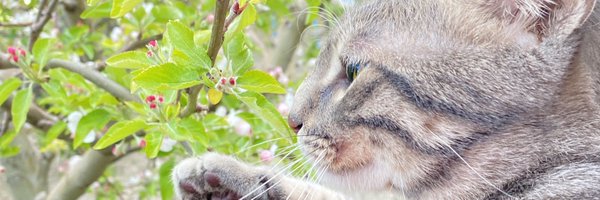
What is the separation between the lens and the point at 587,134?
1.10 metres

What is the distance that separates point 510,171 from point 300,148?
380 mm

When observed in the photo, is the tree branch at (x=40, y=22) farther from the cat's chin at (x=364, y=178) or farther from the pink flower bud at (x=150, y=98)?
the cat's chin at (x=364, y=178)

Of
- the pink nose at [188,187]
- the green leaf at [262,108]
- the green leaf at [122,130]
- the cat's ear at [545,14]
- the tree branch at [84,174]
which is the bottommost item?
the tree branch at [84,174]

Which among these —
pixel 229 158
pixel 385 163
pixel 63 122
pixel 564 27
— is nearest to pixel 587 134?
pixel 564 27

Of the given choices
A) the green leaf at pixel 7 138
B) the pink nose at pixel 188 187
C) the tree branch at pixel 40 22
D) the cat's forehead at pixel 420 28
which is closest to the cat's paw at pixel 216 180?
the pink nose at pixel 188 187

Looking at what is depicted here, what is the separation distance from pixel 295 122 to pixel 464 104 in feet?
1.13

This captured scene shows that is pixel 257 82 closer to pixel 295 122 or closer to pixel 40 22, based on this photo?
pixel 295 122

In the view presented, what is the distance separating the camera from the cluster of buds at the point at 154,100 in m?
1.23

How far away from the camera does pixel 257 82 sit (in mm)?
1100

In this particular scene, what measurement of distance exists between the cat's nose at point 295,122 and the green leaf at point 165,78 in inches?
11.4

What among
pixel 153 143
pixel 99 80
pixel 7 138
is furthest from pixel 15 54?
pixel 153 143

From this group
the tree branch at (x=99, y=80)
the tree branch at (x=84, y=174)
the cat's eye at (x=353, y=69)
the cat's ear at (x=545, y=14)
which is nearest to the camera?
the cat's ear at (x=545, y=14)

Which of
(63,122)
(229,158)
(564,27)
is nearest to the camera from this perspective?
(564,27)

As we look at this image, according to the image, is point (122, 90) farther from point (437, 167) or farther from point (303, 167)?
point (437, 167)
